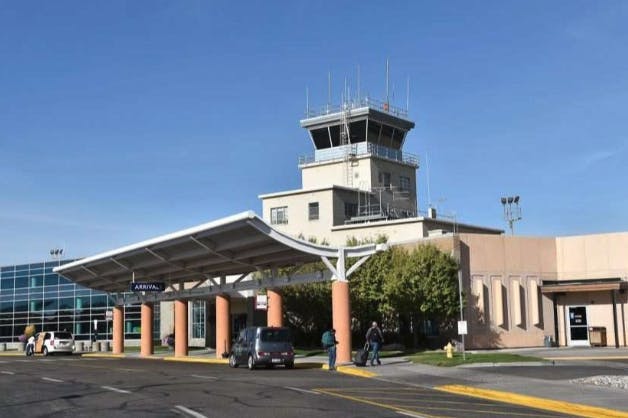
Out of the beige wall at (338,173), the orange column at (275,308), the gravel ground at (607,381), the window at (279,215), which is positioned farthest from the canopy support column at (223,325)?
the beige wall at (338,173)

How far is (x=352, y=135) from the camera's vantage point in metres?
74.5

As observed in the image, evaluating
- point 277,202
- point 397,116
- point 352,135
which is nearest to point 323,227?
point 277,202

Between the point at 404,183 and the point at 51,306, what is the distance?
126 ft

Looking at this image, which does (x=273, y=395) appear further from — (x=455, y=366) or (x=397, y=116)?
(x=397, y=116)

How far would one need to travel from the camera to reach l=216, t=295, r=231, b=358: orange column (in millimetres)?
43094

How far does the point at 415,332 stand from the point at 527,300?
6.63 metres

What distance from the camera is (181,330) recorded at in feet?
155

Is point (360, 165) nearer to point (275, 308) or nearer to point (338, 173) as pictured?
point (338, 173)

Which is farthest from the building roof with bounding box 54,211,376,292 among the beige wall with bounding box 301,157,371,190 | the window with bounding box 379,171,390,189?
the window with bounding box 379,171,390,189

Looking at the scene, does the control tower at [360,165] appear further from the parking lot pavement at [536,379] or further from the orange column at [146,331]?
the parking lot pavement at [536,379]

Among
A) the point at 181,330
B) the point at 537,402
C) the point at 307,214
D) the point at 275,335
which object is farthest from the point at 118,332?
the point at 537,402

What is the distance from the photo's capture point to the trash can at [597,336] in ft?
137

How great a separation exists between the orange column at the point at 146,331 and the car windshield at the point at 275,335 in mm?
21498

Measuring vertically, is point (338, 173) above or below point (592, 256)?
above
